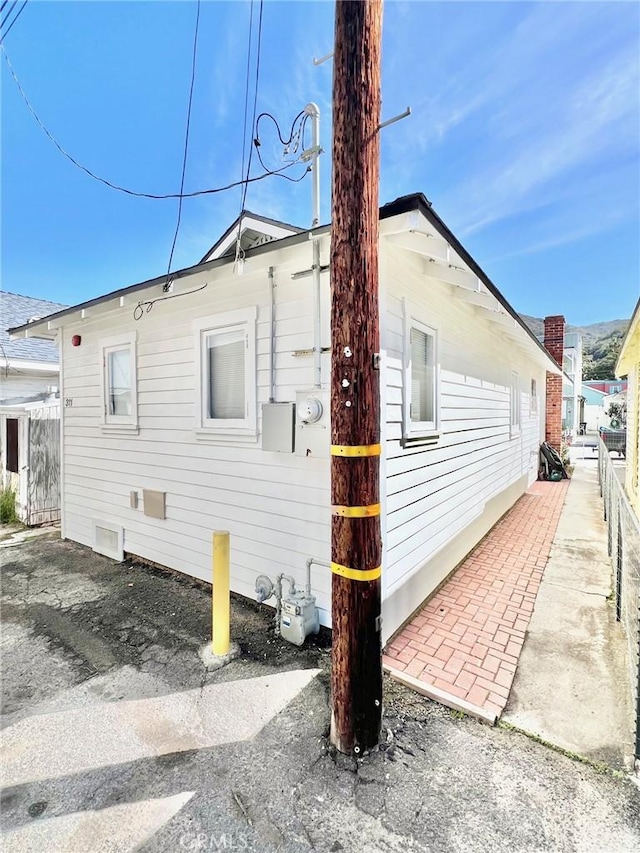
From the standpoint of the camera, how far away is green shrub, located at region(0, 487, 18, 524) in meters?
7.10

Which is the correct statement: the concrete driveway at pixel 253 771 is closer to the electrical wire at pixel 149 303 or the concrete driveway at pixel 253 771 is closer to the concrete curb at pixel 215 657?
the concrete curb at pixel 215 657

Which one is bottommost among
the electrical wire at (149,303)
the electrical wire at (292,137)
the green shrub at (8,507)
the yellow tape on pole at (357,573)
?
the green shrub at (8,507)

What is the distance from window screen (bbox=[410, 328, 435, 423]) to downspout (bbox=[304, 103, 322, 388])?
105 centimetres

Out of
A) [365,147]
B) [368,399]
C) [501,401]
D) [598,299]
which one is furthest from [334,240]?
[598,299]

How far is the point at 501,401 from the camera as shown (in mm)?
7039

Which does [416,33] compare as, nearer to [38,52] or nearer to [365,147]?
[365,147]

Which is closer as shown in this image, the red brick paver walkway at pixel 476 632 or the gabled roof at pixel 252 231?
the red brick paver walkway at pixel 476 632

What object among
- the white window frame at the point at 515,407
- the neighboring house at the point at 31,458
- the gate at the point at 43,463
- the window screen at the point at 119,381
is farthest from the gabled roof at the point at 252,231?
the white window frame at the point at 515,407

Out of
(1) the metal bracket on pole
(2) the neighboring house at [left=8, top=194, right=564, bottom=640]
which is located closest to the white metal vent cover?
(2) the neighboring house at [left=8, top=194, right=564, bottom=640]

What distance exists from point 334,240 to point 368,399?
88cm

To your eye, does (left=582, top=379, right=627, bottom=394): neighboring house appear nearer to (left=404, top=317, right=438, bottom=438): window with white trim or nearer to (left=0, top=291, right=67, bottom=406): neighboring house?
(left=404, top=317, right=438, bottom=438): window with white trim

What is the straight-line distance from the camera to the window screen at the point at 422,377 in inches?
147

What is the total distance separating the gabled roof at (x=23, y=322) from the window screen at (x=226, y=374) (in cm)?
644

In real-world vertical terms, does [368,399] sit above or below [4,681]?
above
